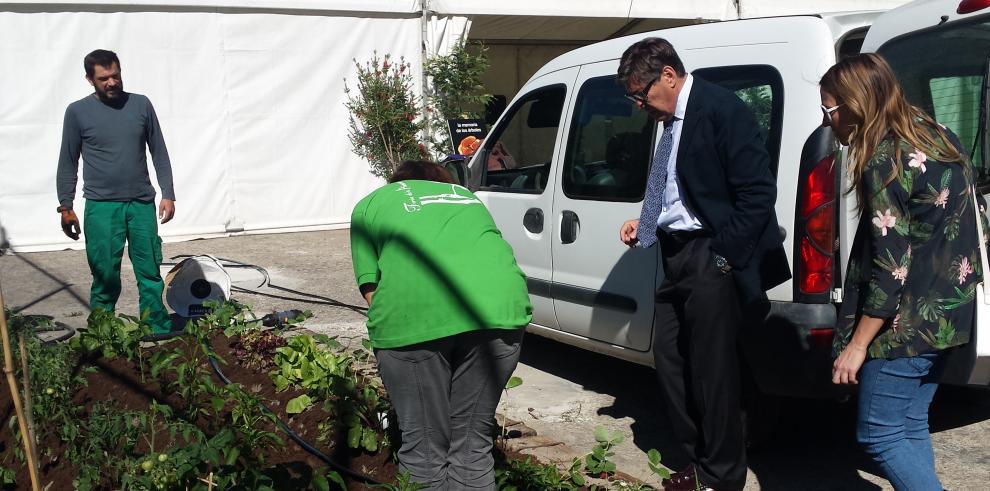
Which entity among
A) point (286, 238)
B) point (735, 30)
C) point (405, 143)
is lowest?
point (286, 238)

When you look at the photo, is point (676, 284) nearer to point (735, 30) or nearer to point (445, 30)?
point (735, 30)

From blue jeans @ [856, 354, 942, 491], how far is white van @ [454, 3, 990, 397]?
0.87m

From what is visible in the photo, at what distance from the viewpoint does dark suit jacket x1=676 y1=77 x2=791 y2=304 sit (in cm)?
352

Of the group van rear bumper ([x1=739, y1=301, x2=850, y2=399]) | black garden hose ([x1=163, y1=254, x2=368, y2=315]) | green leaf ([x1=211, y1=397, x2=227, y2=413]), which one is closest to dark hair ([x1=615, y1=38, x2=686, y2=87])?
van rear bumper ([x1=739, y1=301, x2=850, y2=399])

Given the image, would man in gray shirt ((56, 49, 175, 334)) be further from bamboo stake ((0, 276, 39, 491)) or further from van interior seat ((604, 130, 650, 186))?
bamboo stake ((0, 276, 39, 491))

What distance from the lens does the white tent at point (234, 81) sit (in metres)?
10.3

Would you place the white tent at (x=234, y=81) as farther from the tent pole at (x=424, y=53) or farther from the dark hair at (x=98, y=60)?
the dark hair at (x=98, y=60)

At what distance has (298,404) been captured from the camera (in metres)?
4.23

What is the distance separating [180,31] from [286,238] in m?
2.62

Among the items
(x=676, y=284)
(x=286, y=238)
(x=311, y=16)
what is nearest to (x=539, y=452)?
(x=676, y=284)

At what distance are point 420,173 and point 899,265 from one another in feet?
5.11

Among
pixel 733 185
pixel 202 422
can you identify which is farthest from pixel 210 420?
pixel 733 185

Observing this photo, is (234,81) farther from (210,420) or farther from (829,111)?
(829,111)

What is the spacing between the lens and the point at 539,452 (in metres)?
4.20
